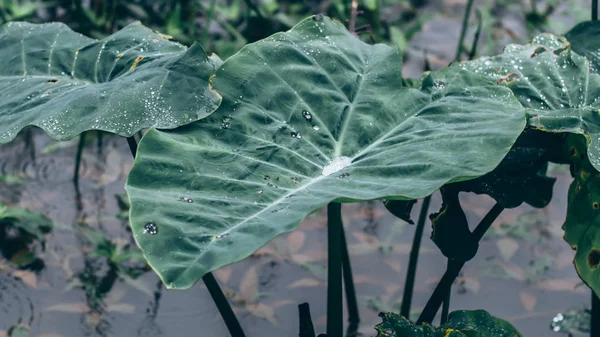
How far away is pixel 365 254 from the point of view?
2.42m

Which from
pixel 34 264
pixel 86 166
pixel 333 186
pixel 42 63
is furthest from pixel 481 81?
pixel 86 166

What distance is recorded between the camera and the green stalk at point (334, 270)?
1.42 meters

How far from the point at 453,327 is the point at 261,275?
3.09 ft

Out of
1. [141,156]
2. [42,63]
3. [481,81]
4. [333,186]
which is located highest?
[481,81]

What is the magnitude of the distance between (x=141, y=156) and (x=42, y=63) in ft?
1.74

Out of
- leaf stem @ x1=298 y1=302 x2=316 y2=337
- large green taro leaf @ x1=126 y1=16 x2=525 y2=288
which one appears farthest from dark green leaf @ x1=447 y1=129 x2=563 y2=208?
leaf stem @ x1=298 y1=302 x2=316 y2=337

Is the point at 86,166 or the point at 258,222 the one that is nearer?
the point at 258,222

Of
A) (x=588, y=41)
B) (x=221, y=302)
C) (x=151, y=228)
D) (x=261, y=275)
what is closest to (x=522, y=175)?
(x=588, y=41)

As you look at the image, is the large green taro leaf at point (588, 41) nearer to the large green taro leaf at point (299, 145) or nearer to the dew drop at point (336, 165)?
the large green taro leaf at point (299, 145)

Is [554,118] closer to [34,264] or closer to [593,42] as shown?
[593,42]

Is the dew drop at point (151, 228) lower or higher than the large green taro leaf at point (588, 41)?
lower

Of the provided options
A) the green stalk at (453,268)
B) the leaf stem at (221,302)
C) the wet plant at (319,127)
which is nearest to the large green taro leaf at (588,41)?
the wet plant at (319,127)

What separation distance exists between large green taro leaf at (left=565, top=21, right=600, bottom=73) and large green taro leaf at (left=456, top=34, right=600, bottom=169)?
9 cm

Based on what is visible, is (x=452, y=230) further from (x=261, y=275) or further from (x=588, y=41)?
(x=261, y=275)
